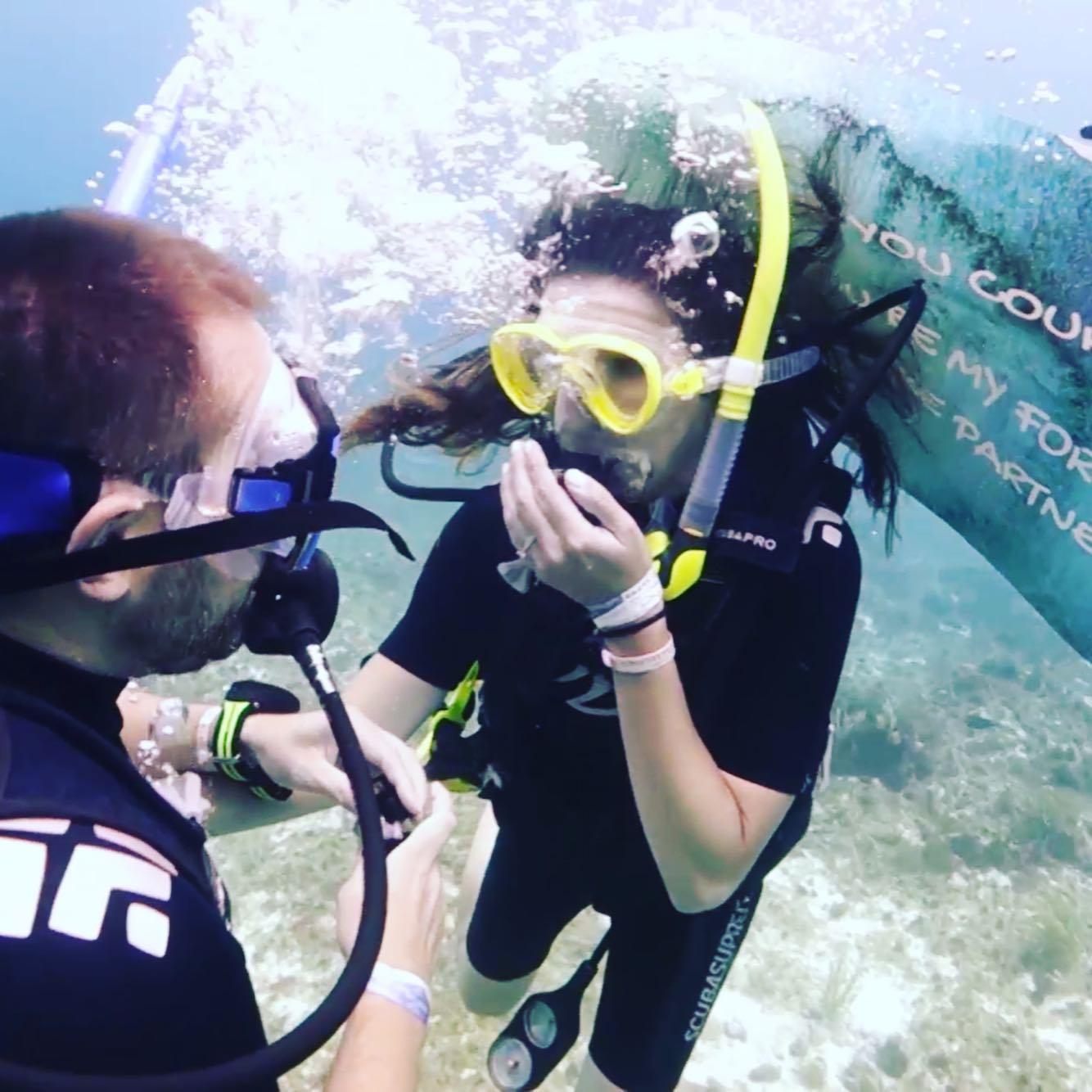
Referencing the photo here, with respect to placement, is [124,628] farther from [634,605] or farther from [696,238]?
[696,238]

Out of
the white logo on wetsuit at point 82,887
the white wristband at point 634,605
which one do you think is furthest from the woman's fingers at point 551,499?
the white logo on wetsuit at point 82,887

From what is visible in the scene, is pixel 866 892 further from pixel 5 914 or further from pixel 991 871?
pixel 5 914

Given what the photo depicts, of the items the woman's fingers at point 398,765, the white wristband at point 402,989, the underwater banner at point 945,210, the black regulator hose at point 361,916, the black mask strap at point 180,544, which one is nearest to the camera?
the black regulator hose at point 361,916

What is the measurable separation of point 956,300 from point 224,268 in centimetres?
207

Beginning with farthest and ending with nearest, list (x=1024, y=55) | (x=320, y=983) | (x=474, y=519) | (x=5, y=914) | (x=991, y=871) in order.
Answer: (x=991, y=871)
(x=320, y=983)
(x=1024, y=55)
(x=474, y=519)
(x=5, y=914)

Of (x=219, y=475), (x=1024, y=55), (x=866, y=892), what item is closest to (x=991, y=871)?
(x=866, y=892)

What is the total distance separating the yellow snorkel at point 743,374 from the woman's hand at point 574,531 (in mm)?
234

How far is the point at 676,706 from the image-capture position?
2215 millimetres

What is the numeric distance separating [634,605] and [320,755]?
888 millimetres

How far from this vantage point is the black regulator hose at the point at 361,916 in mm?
1058

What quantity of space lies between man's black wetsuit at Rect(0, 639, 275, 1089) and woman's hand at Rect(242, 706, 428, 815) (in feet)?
1.73

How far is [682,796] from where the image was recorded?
88.7 inches

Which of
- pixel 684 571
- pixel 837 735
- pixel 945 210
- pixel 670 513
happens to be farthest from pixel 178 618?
pixel 837 735

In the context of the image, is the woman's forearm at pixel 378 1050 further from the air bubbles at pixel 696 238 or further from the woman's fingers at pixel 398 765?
the air bubbles at pixel 696 238
